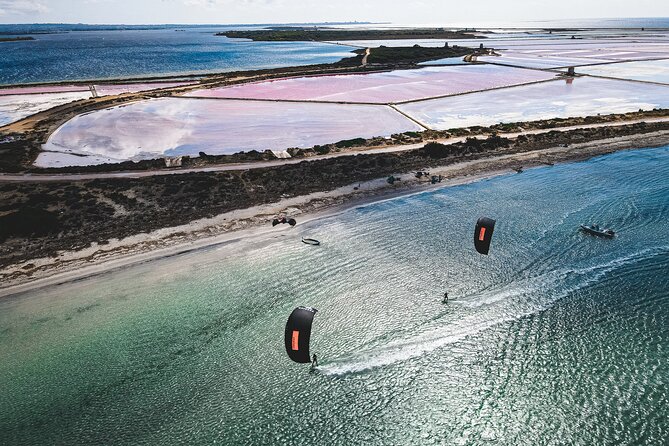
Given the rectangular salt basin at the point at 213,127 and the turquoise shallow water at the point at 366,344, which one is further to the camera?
the rectangular salt basin at the point at 213,127

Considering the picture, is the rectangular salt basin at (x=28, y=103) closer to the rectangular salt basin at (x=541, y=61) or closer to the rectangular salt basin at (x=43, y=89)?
the rectangular salt basin at (x=43, y=89)

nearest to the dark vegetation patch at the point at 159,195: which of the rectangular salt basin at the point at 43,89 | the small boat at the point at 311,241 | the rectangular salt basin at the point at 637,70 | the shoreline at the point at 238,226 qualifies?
the shoreline at the point at 238,226

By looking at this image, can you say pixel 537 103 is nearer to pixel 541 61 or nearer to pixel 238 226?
pixel 238 226

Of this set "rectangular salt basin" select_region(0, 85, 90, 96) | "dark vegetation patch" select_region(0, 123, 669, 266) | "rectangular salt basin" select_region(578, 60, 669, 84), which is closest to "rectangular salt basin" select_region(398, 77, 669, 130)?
"rectangular salt basin" select_region(578, 60, 669, 84)

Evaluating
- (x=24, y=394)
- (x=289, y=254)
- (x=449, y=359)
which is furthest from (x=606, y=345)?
(x=24, y=394)

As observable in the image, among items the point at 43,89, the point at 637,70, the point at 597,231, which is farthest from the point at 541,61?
the point at 43,89

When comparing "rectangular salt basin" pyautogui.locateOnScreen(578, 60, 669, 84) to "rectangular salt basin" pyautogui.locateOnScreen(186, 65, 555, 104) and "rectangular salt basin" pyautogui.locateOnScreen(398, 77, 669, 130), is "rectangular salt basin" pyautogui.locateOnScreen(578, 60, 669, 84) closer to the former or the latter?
"rectangular salt basin" pyautogui.locateOnScreen(398, 77, 669, 130)
